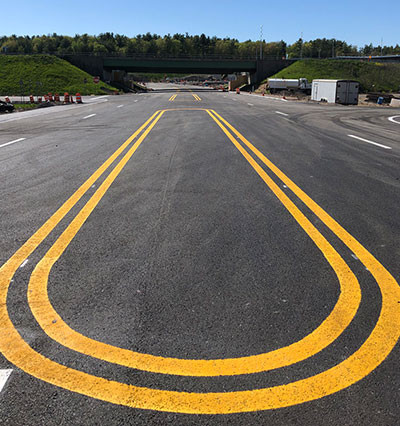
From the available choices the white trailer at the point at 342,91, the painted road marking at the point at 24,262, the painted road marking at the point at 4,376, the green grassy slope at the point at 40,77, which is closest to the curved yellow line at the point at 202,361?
the painted road marking at the point at 24,262

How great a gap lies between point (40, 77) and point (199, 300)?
68528mm

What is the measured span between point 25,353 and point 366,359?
232 cm

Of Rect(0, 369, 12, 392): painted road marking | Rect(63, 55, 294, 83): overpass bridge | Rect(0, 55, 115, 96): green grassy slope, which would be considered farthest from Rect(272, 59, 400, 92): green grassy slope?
Rect(0, 369, 12, 392): painted road marking

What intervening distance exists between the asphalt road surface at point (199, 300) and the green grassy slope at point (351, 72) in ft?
255

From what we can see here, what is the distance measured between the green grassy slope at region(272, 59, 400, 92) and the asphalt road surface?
77638 millimetres

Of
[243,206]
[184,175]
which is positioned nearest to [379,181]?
[243,206]

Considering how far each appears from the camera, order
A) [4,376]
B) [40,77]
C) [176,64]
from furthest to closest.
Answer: [176,64] → [40,77] → [4,376]

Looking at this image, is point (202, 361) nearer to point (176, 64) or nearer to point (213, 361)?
point (213, 361)

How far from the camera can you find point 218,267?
12.2 feet

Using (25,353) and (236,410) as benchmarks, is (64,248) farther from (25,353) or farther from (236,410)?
(236,410)

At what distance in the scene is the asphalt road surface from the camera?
2195mm

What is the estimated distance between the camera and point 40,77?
61812mm

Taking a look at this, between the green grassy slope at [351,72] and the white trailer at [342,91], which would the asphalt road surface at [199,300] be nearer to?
the white trailer at [342,91]

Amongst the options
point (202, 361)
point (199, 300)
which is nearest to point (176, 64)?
point (199, 300)
